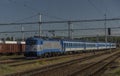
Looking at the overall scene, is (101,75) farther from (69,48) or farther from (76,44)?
(76,44)

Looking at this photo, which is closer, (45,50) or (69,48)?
(45,50)

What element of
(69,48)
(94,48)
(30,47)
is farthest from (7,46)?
(94,48)

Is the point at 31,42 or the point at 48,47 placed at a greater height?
the point at 31,42

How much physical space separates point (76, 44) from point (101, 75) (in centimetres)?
4388

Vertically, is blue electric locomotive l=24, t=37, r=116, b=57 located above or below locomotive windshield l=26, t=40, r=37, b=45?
below

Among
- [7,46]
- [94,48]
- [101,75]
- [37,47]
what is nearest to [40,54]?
[37,47]

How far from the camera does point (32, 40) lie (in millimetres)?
41250

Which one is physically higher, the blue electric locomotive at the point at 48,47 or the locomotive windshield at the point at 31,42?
the locomotive windshield at the point at 31,42

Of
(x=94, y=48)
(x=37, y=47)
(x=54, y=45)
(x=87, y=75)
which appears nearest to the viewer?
(x=87, y=75)

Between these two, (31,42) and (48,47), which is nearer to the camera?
(31,42)

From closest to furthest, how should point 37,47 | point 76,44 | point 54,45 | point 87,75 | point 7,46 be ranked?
point 87,75 < point 37,47 < point 54,45 < point 7,46 < point 76,44

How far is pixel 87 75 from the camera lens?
19.6 meters

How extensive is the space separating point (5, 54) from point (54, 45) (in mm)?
14333

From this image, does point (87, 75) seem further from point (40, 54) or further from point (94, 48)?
point (94, 48)
